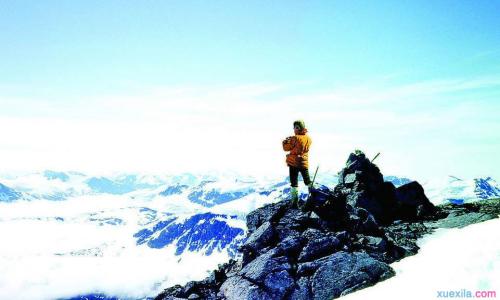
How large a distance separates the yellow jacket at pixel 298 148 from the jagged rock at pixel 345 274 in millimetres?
4770


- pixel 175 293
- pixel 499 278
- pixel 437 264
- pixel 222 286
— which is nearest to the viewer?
pixel 499 278

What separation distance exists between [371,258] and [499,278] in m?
6.00

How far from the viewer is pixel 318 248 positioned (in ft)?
56.0

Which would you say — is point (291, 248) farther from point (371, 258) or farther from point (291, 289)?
point (371, 258)

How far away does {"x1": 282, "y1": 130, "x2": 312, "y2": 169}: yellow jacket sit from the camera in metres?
18.1

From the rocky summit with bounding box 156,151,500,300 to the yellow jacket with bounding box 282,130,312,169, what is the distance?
2731mm

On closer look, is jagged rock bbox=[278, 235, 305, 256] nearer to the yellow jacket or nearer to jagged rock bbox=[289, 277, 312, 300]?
jagged rock bbox=[289, 277, 312, 300]

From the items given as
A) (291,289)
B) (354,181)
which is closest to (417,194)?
(354,181)

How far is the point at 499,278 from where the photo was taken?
988 cm

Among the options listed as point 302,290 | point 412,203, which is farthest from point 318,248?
point 412,203

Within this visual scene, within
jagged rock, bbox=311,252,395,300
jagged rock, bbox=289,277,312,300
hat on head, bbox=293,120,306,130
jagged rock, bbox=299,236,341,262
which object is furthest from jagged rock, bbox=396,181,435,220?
jagged rock, bbox=289,277,312,300

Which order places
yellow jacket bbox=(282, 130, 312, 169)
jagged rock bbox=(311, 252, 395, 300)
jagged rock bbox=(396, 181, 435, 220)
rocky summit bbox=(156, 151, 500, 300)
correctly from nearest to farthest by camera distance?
1. jagged rock bbox=(311, 252, 395, 300)
2. rocky summit bbox=(156, 151, 500, 300)
3. yellow jacket bbox=(282, 130, 312, 169)
4. jagged rock bbox=(396, 181, 435, 220)

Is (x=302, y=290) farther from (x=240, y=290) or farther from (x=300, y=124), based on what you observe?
(x=300, y=124)

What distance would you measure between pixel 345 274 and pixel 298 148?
6143mm
